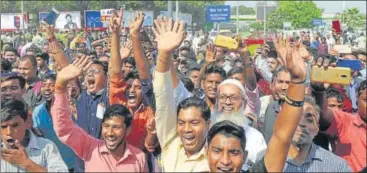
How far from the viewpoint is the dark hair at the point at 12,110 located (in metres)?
4.41

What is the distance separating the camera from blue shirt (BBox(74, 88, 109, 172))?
17.9 feet

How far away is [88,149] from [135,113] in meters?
1.15

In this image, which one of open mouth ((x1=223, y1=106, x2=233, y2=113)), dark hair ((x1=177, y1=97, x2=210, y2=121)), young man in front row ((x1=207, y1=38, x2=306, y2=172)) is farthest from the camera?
open mouth ((x1=223, y1=106, x2=233, y2=113))

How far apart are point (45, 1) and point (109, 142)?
187 ft

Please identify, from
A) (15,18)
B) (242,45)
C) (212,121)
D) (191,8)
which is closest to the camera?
(212,121)

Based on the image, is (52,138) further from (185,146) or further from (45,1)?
(45,1)

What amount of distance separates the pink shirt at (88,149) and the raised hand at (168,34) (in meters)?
0.67

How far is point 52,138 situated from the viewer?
5086mm

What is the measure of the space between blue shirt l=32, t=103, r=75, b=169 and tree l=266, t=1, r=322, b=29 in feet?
169

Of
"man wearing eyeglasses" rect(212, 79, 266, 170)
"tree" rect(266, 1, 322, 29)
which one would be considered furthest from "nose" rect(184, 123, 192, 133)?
"tree" rect(266, 1, 322, 29)

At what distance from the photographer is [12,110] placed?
14.6ft

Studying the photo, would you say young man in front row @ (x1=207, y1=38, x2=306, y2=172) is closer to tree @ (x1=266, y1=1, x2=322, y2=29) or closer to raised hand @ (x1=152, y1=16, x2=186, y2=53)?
raised hand @ (x1=152, y1=16, x2=186, y2=53)

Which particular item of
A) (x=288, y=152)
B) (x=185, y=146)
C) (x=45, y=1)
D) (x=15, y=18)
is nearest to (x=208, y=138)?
(x=185, y=146)

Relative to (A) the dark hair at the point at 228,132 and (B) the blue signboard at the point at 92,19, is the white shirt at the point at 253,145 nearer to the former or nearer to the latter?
(A) the dark hair at the point at 228,132
